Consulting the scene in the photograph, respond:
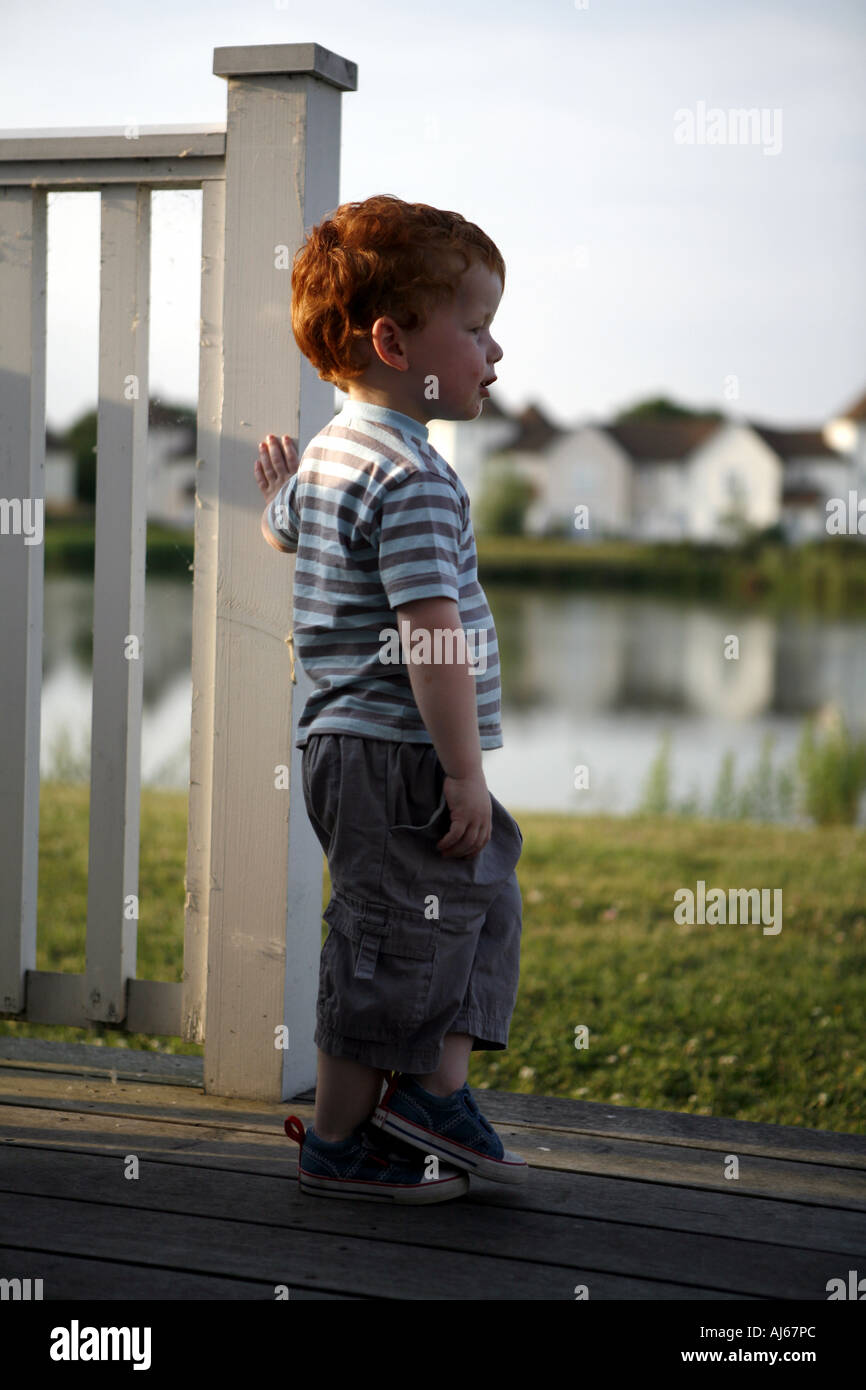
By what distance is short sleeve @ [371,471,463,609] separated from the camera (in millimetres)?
1788

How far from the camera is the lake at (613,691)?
8.26 meters

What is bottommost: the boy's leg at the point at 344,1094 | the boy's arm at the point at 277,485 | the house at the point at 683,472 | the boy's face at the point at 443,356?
the boy's leg at the point at 344,1094

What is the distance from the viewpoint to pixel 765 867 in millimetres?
5664

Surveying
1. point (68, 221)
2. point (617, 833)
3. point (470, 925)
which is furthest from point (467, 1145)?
point (617, 833)

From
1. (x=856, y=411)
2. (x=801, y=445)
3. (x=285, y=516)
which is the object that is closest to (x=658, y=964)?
(x=285, y=516)

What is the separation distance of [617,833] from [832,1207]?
4571mm

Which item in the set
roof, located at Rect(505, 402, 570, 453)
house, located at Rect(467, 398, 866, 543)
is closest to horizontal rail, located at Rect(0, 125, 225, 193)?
house, located at Rect(467, 398, 866, 543)

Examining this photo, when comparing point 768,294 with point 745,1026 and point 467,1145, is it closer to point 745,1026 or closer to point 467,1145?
point 745,1026

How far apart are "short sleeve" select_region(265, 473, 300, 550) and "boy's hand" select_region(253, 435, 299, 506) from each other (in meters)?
0.06

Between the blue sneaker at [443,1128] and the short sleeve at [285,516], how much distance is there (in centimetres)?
78

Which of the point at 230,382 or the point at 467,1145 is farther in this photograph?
the point at 230,382

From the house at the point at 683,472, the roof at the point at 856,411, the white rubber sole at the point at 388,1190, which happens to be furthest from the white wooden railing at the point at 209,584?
the roof at the point at 856,411

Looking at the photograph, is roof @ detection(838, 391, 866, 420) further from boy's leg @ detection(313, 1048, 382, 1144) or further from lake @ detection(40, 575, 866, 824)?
boy's leg @ detection(313, 1048, 382, 1144)

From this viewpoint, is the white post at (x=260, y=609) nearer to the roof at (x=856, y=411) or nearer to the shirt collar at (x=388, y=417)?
the shirt collar at (x=388, y=417)
